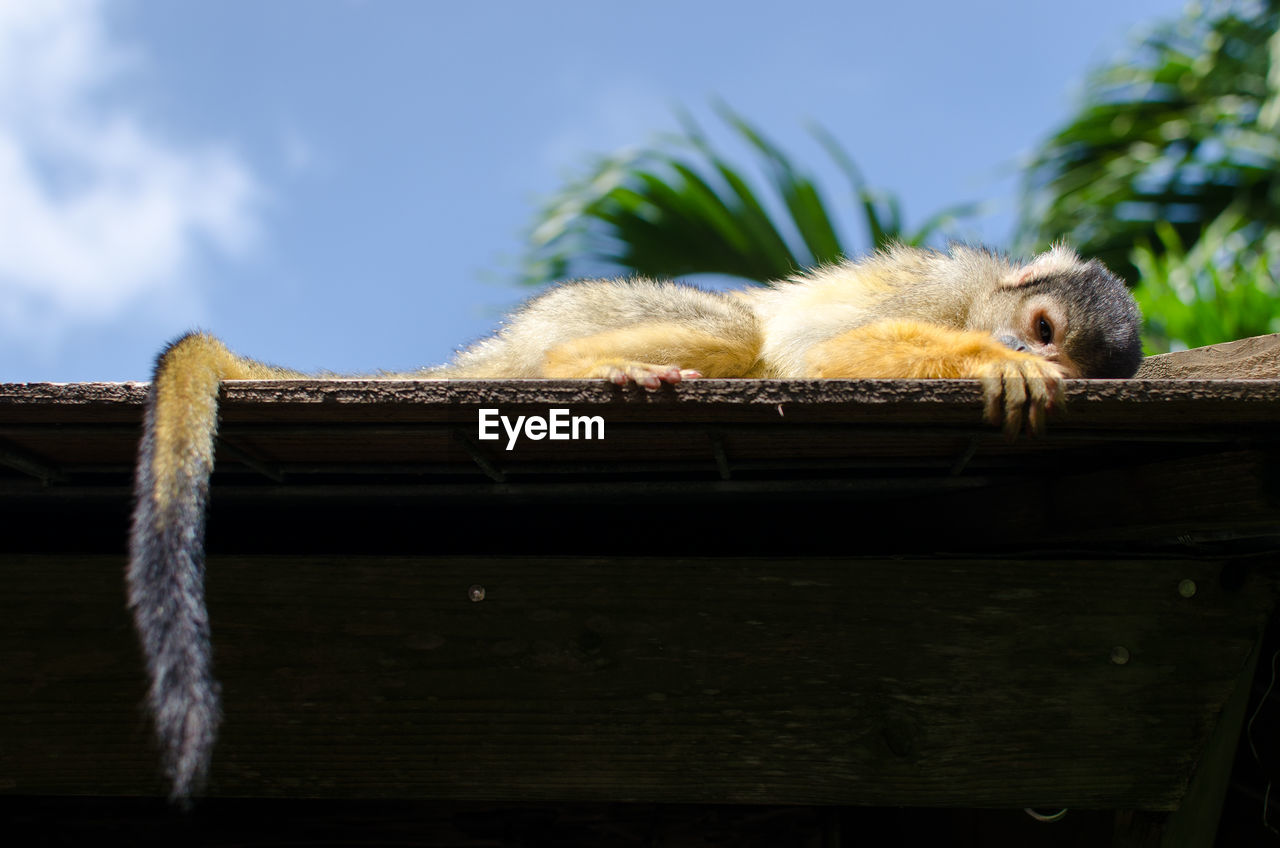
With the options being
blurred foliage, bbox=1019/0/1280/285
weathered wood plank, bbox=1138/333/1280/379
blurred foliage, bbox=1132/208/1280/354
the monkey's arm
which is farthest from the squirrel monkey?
blurred foliage, bbox=1019/0/1280/285

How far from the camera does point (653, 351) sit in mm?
2293

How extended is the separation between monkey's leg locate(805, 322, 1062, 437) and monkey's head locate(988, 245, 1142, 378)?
0.49 metres

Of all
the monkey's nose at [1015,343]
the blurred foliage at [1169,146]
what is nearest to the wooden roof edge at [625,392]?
the monkey's nose at [1015,343]

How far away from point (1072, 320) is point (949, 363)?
716mm

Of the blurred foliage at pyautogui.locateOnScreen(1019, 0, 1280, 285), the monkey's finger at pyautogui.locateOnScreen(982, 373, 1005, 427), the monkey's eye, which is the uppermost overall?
the blurred foliage at pyautogui.locateOnScreen(1019, 0, 1280, 285)

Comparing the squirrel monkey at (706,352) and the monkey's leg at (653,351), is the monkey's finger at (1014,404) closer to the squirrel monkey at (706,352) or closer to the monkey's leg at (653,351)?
the squirrel monkey at (706,352)

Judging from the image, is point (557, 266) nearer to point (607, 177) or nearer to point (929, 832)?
point (607, 177)

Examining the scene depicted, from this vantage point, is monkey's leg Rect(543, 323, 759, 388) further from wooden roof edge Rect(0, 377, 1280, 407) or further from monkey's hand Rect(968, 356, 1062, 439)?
monkey's hand Rect(968, 356, 1062, 439)

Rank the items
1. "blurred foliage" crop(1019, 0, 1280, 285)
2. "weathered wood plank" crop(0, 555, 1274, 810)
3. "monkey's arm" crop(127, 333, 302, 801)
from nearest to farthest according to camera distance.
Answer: "monkey's arm" crop(127, 333, 302, 801)
"weathered wood plank" crop(0, 555, 1274, 810)
"blurred foliage" crop(1019, 0, 1280, 285)

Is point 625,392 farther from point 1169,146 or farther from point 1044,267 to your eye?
point 1169,146

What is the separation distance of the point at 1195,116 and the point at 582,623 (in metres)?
7.62

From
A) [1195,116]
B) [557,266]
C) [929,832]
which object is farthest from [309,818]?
[1195,116]

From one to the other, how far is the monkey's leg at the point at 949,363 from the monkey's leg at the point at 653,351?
0.64 feet

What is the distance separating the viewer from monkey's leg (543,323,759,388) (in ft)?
7.32
